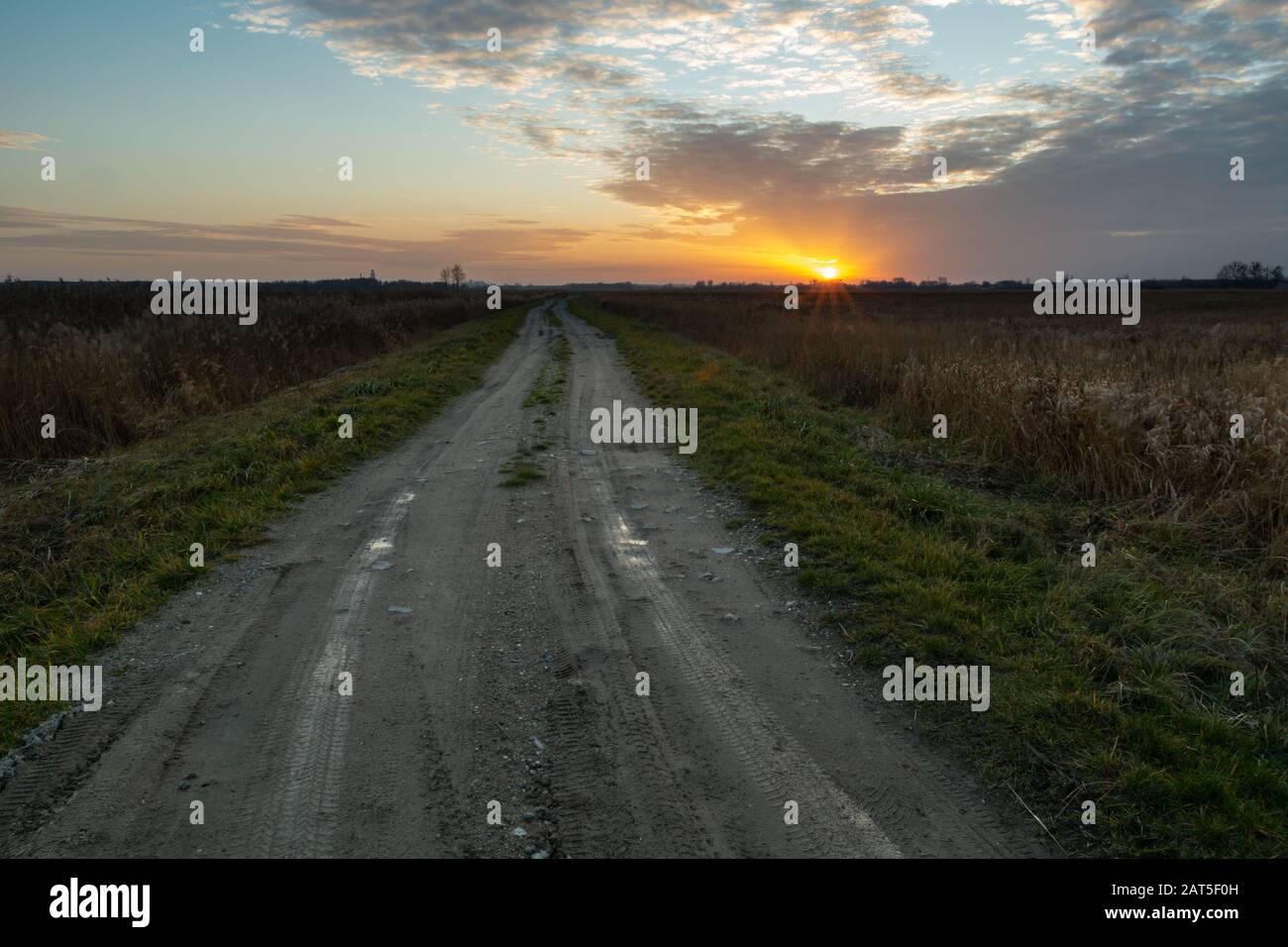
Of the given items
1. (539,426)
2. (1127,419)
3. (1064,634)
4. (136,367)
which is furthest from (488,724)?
(136,367)

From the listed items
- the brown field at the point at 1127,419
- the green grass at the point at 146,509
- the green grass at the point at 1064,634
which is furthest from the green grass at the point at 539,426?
the brown field at the point at 1127,419

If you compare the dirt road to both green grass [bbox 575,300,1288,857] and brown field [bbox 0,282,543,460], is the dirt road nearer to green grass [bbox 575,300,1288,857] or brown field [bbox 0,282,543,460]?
green grass [bbox 575,300,1288,857]

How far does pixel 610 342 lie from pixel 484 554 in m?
21.4

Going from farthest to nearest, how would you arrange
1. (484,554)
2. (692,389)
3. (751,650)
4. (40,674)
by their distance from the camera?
(692,389) → (484,554) → (751,650) → (40,674)

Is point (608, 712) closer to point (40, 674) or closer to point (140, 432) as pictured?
point (40, 674)

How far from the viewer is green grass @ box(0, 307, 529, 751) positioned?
5.07 meters

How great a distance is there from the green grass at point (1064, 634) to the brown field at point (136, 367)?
9.32 m

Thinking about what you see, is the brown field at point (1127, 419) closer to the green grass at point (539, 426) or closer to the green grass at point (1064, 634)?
the green grass at point (1064, 634)

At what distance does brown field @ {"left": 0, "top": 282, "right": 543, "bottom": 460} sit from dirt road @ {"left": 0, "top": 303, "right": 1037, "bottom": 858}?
660cm

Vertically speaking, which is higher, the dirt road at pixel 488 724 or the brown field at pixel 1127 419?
the brown field at pixel 1127 419

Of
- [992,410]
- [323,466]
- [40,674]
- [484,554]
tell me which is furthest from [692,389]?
[40,674]

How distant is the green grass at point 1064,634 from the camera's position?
3229 mm

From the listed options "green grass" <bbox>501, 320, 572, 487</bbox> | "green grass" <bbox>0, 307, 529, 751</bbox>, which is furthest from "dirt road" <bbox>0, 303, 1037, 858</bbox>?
"green grass" <bbox>501, 320, 572, 487</bbox>

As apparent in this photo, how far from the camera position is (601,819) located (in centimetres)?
314
